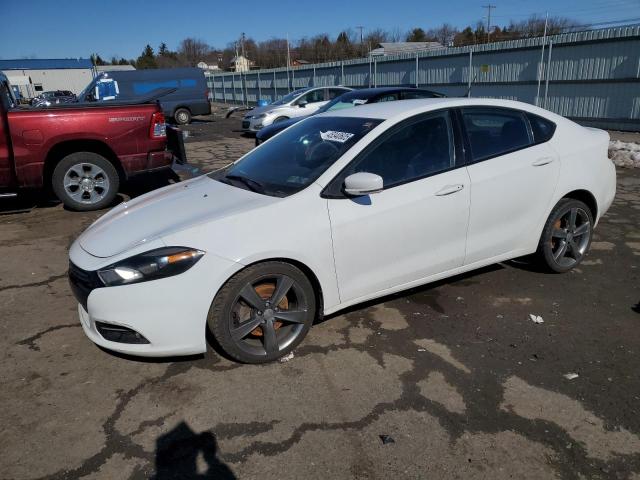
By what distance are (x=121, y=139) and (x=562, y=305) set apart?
593 cm

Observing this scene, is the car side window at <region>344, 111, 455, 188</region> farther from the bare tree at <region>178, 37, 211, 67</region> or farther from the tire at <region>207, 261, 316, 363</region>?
the bare tree at <region>178, 37, 211, 67</region>

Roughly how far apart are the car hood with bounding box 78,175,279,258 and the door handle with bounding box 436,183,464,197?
3.91 ft

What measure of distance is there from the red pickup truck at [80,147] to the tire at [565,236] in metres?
5.32

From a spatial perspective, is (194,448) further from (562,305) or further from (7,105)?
(7,105)

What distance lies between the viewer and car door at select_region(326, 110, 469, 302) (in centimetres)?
326

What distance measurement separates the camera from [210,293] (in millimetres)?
2906

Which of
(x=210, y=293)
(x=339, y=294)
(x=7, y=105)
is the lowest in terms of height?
(x=339, y=294)

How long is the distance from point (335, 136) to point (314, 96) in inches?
555

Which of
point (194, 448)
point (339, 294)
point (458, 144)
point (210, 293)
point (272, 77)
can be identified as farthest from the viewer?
point (272, 77)

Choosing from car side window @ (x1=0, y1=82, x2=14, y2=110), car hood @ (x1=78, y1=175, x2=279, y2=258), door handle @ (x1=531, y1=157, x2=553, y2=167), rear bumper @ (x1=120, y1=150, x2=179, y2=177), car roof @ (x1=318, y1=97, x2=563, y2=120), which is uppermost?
car side window @ (x1=0, y1=82, x2=14, y2=110)

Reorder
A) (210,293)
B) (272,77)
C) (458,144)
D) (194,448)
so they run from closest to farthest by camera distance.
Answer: (194,448)
(210,293)
(458,144)
(272,77)

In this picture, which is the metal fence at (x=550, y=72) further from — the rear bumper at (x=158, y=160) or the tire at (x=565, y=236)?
the rear bumper at (x=158, y=160)

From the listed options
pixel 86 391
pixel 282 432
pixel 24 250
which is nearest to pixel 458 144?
pixel 282 432

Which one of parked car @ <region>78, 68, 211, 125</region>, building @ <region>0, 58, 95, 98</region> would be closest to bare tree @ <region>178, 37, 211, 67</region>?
building @ <region>0, 58, 95, 98</region>
